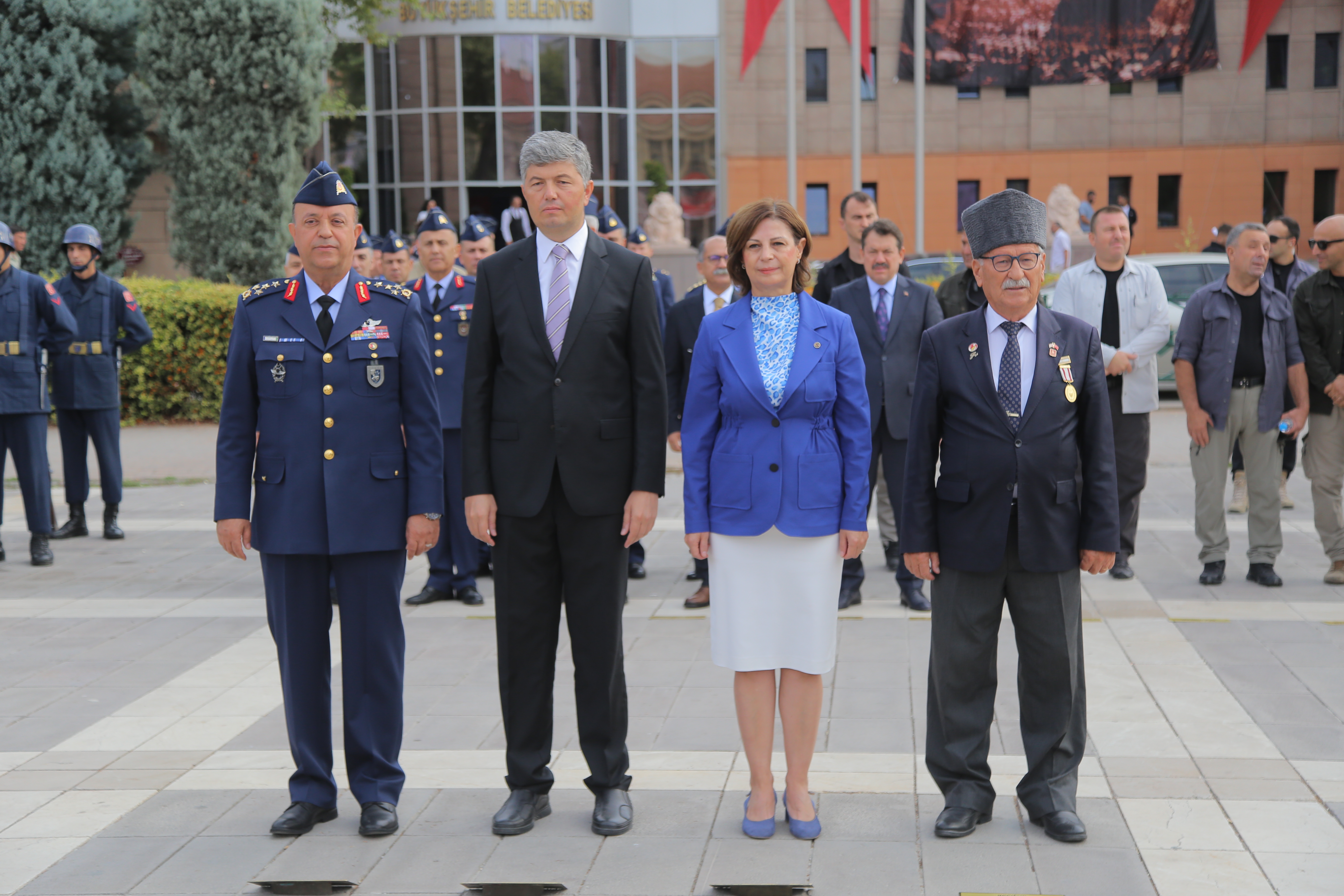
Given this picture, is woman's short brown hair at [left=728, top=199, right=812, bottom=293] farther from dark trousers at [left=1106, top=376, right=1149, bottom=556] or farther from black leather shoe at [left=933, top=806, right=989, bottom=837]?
dark trousers at [left=1106, top=376, right=1149, bottom=556]

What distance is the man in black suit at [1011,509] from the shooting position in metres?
4.07

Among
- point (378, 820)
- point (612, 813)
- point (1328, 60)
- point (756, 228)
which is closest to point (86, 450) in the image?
point (378, 820)

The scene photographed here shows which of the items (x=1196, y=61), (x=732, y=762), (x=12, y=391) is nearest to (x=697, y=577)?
(x=732, y=762)

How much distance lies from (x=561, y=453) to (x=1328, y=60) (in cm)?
3633

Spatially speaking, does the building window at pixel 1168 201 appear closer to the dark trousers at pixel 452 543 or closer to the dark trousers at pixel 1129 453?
the dark trousers at pixel 1129 453

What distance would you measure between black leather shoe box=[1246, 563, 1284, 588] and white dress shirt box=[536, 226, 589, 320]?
5194mm

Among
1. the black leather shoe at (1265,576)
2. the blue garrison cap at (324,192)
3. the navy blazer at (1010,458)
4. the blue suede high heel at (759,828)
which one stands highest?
the blue garrison cap at (324,192)

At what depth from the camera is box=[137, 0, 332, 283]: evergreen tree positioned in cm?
1902

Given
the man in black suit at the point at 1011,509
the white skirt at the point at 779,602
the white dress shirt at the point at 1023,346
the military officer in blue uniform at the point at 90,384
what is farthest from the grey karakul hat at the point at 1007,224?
the military officer in blue uniform at the point at 90,384

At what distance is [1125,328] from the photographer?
7.84 m

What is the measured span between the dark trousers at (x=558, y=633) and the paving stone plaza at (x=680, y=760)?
0.81 ft

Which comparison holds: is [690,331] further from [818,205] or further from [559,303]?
[818,205]

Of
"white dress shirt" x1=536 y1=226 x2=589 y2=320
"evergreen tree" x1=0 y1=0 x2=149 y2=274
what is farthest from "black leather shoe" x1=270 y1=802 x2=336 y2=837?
"evergreen tree" x1=0 y1=0 x2=149 y2=274

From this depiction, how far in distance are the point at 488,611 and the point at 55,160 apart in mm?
15809
